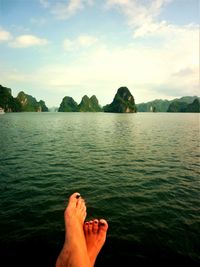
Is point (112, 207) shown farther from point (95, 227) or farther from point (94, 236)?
point (94, 236)

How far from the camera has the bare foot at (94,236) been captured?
4.86 meters

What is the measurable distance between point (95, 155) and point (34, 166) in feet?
18.5

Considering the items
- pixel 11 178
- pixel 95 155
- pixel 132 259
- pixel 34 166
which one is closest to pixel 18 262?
pixel 132 259

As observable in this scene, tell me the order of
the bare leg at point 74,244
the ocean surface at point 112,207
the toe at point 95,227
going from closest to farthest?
the bare leg at point 74,244 < the toe at point 95,227 < the ocean surface at point 112,207

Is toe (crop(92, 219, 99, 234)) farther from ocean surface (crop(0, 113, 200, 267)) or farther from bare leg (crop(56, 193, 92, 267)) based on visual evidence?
ocean surface (crop(0, 113, 200, 267))

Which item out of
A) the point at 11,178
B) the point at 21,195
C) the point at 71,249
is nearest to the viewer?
the point at 71,249

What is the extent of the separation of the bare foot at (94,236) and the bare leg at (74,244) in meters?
0.26

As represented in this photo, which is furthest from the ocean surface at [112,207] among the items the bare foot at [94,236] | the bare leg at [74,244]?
the bare leg at [74,244]

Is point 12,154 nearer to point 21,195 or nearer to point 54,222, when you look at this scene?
point 21,195

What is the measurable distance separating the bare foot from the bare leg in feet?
0.85

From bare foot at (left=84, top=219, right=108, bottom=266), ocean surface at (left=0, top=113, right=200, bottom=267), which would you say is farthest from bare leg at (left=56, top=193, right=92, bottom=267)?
ocean surface at (left=0, top=113, right=200, bottom=267)

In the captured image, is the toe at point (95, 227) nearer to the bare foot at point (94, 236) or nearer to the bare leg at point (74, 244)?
the bare foot at point (94, 236)

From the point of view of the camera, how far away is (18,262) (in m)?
5.41

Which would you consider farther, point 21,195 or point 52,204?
point 21,195
